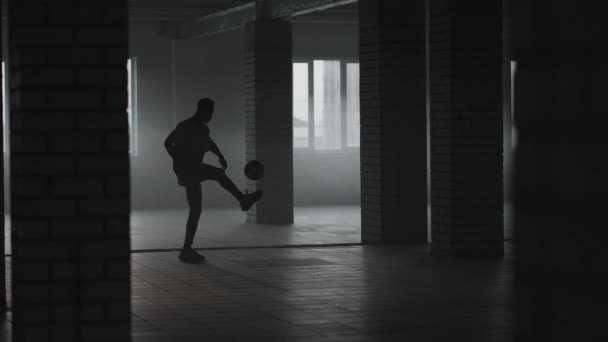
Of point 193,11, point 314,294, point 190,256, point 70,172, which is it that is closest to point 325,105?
point 193,11

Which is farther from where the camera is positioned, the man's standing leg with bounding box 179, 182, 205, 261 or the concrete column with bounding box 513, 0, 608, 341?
the man's standing leg with bounding box 179, 182, 205, 261

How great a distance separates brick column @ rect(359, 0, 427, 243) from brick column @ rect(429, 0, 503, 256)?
1.30 meters

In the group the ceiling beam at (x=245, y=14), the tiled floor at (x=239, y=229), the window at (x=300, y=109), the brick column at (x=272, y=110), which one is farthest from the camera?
the window at (x=300, y=109)

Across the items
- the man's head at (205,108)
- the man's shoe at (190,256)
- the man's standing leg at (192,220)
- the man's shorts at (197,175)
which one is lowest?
the man's shoe at (190,256)

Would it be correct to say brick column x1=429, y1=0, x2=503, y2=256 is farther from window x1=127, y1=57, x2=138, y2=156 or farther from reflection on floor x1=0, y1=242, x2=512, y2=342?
window x1=127, y1=57, x2=138, y2=156

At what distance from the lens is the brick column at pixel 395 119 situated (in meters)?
12.2

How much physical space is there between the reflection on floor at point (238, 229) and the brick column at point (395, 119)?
2.86ft

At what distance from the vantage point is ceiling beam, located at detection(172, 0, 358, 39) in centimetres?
1451

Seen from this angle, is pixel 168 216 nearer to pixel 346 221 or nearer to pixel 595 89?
pixel 346 221

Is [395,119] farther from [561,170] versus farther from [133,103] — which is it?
[561,170]

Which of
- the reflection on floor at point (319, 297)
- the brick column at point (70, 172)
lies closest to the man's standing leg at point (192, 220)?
the reflection on floor at point (319, 297)

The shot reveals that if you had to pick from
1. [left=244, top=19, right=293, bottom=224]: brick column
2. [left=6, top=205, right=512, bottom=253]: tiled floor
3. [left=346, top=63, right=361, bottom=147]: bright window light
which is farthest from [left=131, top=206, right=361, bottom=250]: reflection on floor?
[left=346, top=63, right=361, bottom=147]: bright window light

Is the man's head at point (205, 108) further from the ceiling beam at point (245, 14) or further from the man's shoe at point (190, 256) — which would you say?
the ceiling beam at point (245, 14)

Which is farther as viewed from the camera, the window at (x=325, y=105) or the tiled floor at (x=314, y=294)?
the window at (x=325, y=105)
